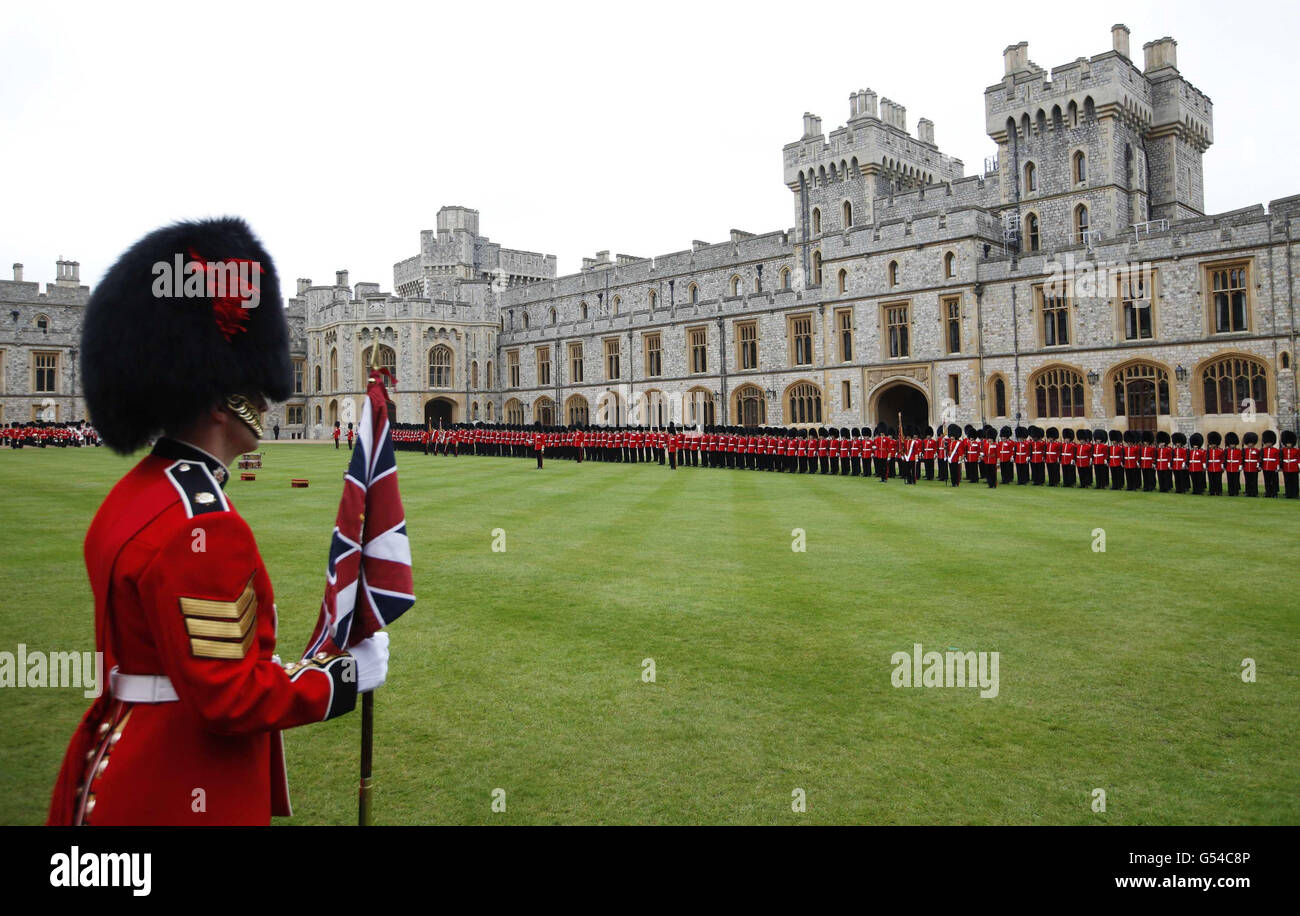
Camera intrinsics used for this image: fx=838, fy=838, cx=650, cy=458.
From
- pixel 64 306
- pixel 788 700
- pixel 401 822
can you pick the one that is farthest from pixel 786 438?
pixel 64 306

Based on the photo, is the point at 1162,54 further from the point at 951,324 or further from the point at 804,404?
the point at 804,404

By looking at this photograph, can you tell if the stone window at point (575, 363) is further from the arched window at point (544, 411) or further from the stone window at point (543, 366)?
the arched window at point (544, 411)

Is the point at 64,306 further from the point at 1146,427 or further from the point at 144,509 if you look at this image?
the point at 144,509

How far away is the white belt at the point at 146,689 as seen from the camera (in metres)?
2.27

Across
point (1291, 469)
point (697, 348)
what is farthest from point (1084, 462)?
point (697, 348)

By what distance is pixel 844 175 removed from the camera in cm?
4291

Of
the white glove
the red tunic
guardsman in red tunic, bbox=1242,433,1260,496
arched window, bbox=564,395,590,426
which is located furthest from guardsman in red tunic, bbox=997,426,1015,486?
arched window, bbox=564,395,590,426

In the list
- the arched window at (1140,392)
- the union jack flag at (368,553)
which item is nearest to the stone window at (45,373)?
the arched window at (1140,392)

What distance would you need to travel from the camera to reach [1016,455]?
21.3 m

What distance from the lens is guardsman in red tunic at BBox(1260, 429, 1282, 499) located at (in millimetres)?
17500

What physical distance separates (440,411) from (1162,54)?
45845 millimetres

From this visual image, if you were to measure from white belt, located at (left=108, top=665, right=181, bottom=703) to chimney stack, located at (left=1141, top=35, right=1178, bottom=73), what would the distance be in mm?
44437

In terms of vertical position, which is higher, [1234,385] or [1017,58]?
[1017,58]

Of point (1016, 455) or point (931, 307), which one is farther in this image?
point (931, 307)
